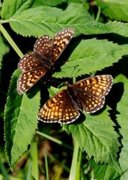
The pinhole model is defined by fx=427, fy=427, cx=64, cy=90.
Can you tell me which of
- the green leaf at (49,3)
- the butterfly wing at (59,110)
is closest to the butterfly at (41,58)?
the butterfly wing at (59,110)

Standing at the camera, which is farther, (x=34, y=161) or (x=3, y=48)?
(x=34, y=161)

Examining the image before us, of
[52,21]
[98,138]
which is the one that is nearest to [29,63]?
[52,21]

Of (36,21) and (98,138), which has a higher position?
(36,21)

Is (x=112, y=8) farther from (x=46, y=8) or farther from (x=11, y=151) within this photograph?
(x=11, y=151)

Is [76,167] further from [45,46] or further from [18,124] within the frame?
[45,46]

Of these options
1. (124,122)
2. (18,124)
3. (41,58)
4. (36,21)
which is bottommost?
(124,122)

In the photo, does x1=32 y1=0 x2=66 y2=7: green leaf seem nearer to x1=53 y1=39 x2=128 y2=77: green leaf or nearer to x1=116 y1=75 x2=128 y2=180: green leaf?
x1=53 y1=39 x2=128 y2=77: green leaf

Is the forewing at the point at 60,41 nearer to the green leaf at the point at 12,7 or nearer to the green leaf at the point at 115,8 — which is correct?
the green leaf at the point at 12,7

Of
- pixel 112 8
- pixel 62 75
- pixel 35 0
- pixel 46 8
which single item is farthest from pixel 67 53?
pixel 112 8
